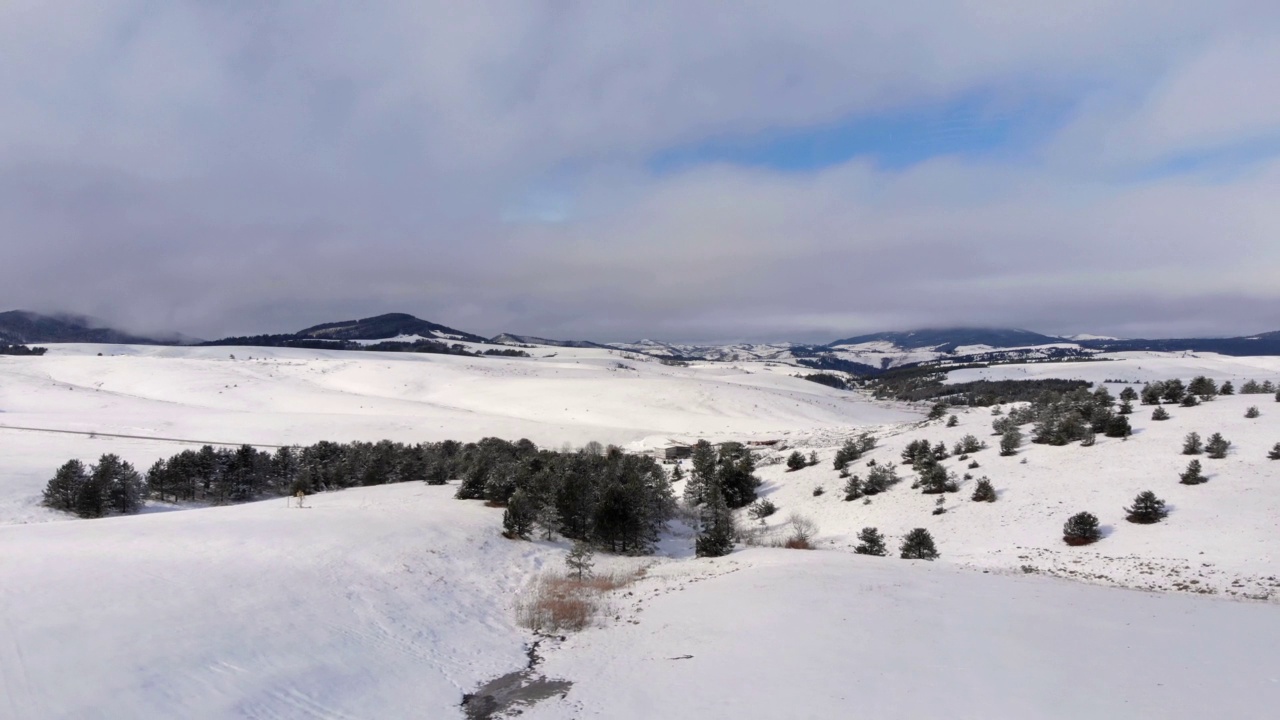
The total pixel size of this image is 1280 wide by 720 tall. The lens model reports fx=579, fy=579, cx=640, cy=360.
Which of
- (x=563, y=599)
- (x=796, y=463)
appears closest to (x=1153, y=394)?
(x=796, y=463)

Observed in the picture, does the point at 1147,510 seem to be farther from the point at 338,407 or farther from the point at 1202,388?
the point at 338,407

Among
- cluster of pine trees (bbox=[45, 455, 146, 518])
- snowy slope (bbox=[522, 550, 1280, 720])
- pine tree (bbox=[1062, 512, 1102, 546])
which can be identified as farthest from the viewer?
cluster of pine trees (bbox=[45, 455, 146, 518])

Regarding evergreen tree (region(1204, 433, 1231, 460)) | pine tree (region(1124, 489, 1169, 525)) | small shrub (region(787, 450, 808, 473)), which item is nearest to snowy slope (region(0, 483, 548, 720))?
pine tree (region(1124, 489, 1169, 525))

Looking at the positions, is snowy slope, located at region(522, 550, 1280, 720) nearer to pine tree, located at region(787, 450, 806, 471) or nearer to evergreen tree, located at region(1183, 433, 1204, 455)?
evergreen tree, located at region(1183, 433, 1204, 455)

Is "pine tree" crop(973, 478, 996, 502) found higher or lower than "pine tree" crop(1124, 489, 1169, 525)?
lower

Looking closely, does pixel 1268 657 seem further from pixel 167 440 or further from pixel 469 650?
pixel 167 440

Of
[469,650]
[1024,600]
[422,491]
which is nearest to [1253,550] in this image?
[1024,600]
